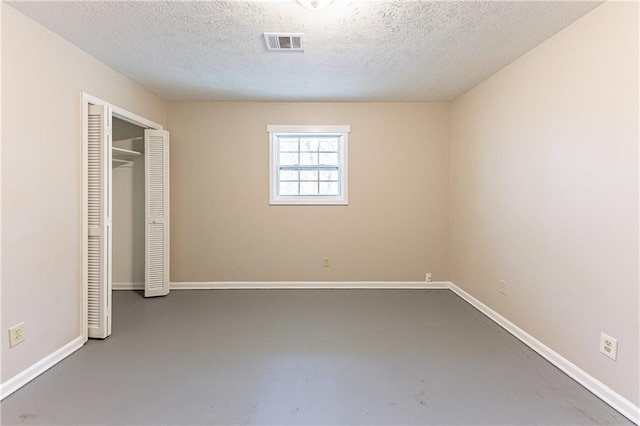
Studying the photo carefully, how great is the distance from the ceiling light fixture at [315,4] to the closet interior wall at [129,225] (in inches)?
119

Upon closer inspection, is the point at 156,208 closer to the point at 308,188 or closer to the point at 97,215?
the point at 97,215

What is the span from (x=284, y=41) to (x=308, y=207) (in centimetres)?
207

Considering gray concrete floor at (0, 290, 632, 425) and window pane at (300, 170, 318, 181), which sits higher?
window pane at (300, 170, 318, 181)

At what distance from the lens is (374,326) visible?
2.82 meters

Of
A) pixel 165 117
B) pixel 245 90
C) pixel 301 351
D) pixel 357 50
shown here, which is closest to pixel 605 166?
pixel 357 50

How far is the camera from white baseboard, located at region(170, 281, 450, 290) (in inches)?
154

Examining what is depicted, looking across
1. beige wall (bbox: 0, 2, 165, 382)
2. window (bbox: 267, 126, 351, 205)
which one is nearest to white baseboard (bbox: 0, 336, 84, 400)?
beige wall (bbox: 0, 2, 165, 382)

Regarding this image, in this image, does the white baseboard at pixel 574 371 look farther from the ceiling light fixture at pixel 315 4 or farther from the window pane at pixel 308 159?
the ceiling light fixture at pixel 315 4

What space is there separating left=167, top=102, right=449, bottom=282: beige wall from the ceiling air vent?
1.47m

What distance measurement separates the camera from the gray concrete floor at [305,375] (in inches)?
66.3

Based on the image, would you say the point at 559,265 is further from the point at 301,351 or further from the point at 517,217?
the point at 301,351

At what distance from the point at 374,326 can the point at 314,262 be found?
134 centimetres

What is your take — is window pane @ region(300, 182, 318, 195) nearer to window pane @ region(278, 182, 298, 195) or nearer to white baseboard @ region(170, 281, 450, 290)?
window pane @ region(278, 182, 298, 195)

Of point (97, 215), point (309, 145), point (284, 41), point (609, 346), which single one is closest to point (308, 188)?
point (309, 145)
